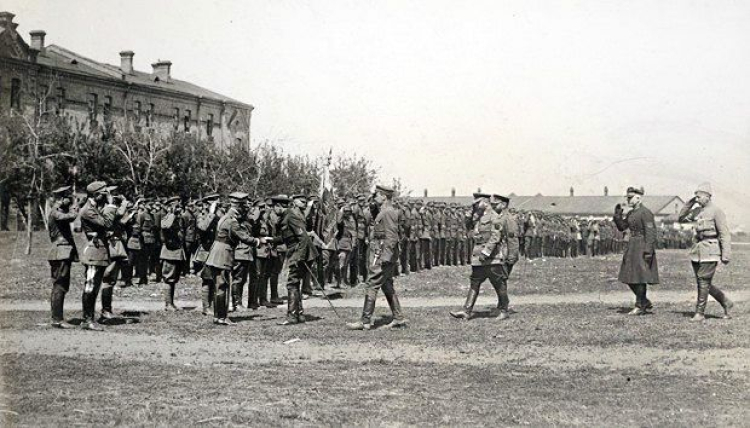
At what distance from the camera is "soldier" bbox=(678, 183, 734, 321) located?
39.5 feet

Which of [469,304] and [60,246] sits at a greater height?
[60,246]

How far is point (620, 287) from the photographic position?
19188 millimetres

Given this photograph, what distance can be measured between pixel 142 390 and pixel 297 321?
4.84m

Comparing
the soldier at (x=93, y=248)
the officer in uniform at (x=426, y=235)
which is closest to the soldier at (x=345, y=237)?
the officer in uniform at (x=426, y=235)

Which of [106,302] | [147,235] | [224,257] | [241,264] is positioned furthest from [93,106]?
[224,257]

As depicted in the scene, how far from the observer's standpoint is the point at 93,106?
51.4m

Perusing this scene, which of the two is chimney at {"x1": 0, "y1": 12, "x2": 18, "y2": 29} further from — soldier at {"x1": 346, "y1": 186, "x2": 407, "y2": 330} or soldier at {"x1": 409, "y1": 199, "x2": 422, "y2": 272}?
soldier at {"x1": 346, "y1": 186, "x2": 407, "y2": 330}

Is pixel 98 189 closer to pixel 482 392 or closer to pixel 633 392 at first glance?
pixel 482 392

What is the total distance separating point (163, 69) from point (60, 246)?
5133 centimetres

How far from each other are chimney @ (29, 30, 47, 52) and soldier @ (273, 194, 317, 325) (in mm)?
39962

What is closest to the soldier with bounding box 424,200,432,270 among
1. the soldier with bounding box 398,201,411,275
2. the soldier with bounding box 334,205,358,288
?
the soldier with bounding box 398,201,411,275

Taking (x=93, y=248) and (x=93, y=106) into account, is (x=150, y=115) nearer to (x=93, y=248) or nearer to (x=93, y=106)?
(x=93, y=106)

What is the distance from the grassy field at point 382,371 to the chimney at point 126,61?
46960 millimetres

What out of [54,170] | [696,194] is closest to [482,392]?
[696,194]
